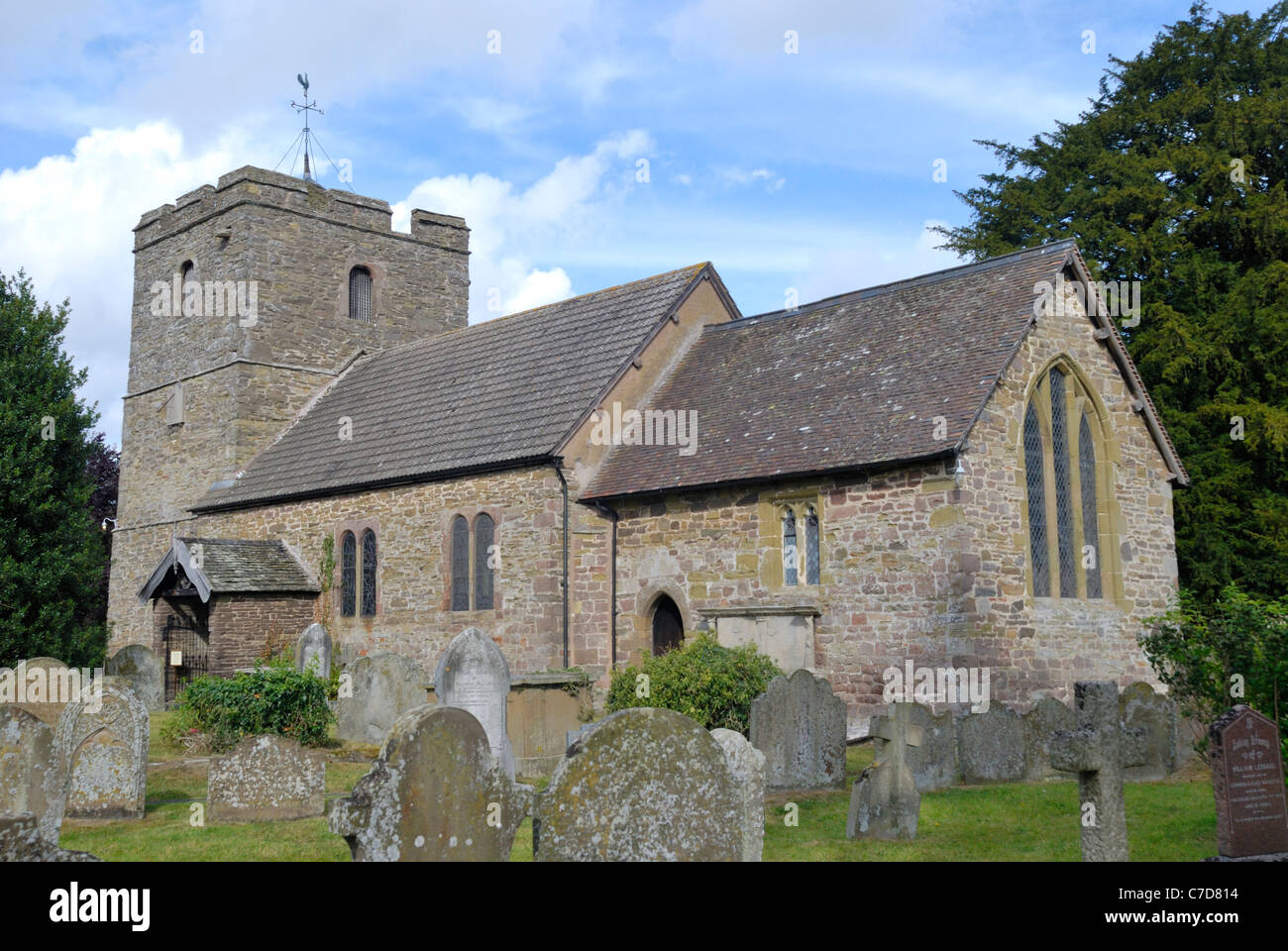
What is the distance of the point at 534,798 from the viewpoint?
711 centimetres

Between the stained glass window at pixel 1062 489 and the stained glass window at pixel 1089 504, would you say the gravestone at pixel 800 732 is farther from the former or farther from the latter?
the stained glass window at pixel 1089 504

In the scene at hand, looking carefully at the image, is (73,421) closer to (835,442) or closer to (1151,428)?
(835,442)

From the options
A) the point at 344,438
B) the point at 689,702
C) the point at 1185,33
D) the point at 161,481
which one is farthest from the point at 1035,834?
the point at 161,481

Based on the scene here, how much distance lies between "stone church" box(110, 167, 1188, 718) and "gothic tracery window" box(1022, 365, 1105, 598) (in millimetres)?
50

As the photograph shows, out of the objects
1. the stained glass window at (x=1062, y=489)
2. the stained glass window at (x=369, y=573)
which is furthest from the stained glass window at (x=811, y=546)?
the stained glass window at (x=369, y=573)

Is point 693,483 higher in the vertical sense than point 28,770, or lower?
higher

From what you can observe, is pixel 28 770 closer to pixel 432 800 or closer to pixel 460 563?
pixel 432 800

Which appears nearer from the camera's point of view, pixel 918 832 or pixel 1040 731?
pixel 918 832

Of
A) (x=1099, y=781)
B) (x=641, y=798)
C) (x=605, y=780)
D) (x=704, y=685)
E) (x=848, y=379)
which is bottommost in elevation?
(x=1099, y=781)

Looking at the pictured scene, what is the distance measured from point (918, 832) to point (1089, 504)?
33.9 feet

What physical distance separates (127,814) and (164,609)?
53.0 ft

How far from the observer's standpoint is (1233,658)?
1144 cm

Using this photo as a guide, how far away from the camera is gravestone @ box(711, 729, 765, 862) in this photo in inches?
348

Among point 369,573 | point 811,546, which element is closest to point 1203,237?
point 811,546
